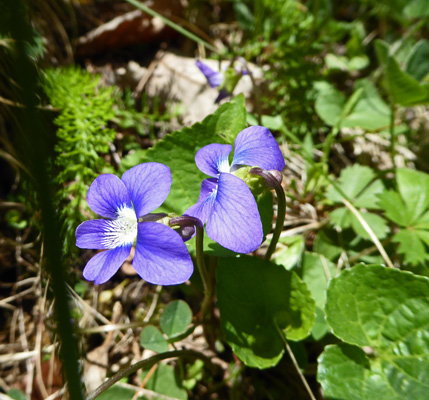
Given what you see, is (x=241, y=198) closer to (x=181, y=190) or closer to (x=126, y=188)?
(x=126, y=188)

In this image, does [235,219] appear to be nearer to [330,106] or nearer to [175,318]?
[175,318]

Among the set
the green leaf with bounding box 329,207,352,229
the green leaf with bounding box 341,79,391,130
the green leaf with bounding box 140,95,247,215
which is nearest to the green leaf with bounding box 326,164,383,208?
the green leaf with bounding box 329,207,352,229

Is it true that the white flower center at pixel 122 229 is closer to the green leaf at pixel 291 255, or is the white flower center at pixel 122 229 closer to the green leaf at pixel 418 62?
the green leaf at pixel 291 255

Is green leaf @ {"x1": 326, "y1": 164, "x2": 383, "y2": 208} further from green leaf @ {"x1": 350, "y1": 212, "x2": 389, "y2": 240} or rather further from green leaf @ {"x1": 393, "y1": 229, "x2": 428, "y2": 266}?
green leaf @ {"x1": 393, "y1": 229, "x2": 428, "y2": 266}

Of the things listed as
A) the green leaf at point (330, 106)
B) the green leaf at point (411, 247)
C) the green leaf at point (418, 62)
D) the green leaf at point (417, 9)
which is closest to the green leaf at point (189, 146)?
the green leaf at point (411, 247)

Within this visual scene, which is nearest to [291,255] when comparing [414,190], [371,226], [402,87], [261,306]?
[261,306]

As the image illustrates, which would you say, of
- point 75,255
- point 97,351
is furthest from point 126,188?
point 97,351
